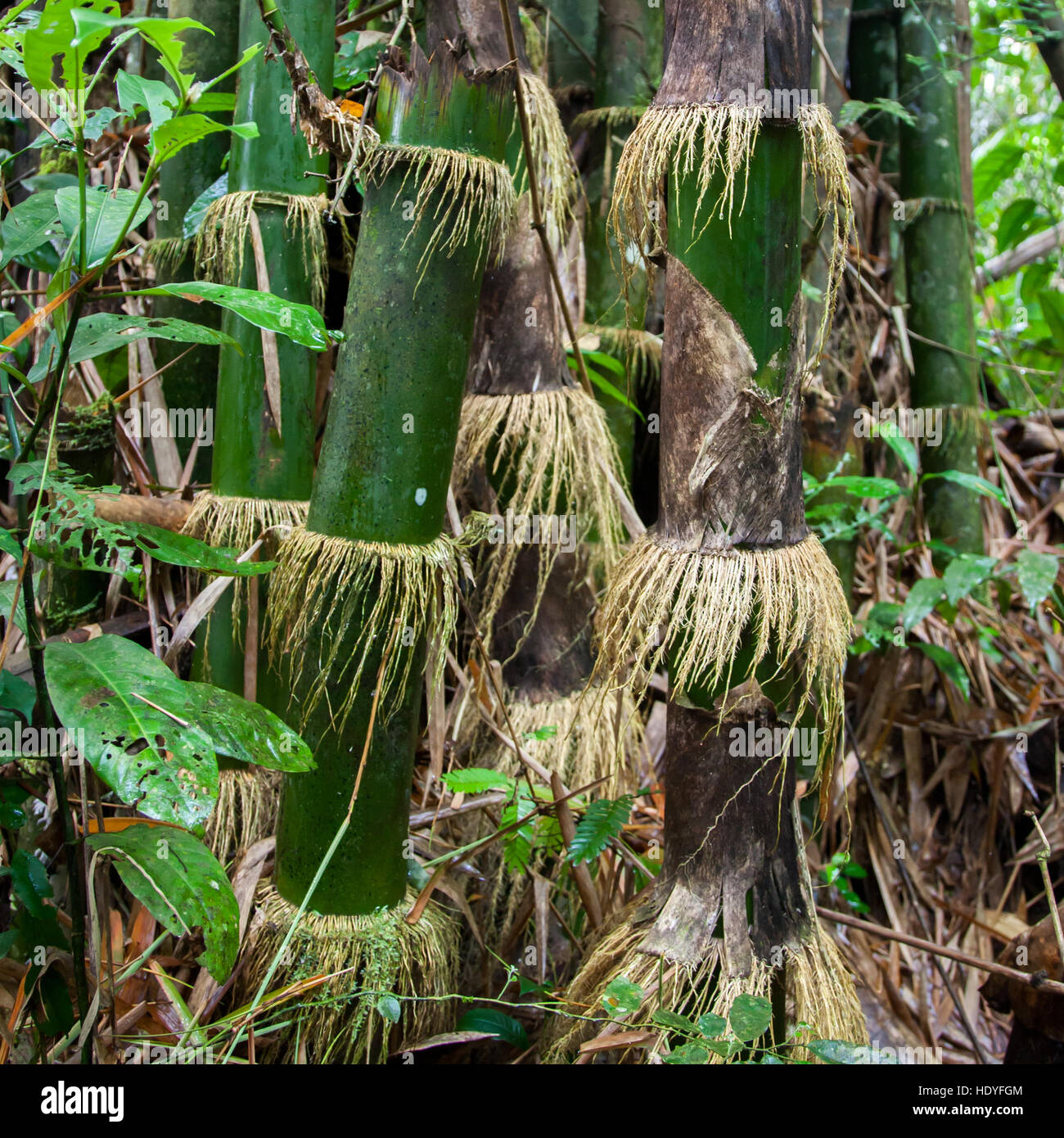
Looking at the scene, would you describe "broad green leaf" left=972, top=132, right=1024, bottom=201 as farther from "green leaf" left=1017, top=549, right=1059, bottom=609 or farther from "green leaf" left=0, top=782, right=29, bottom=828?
"green leaf" left=0, top=782, right=29, bottom=828

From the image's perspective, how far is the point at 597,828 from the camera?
140 centimetres

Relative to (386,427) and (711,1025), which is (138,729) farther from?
(711,1025)

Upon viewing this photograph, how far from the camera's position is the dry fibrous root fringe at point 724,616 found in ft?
3.76

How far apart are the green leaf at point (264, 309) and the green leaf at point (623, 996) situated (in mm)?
792

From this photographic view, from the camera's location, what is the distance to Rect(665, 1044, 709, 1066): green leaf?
1.08 metres

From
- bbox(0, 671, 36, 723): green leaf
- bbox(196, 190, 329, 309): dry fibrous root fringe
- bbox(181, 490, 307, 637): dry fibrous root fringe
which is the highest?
bbox(196, 190, 329, 309): dry fibrous root fringe

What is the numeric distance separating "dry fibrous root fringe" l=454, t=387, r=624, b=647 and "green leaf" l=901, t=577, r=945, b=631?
815 mm

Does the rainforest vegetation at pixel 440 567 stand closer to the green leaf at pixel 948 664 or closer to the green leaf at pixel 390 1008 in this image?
the green leaf at pixel 390 1008

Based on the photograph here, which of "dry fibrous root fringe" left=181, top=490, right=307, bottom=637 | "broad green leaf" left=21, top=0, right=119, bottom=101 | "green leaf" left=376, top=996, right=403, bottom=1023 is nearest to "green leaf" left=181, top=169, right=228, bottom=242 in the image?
"dry fibrous root fringe" left=181, top=490, right=307, bottom=637

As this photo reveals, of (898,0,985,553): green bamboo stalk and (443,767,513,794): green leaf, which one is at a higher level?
(898,0,985,553): green bamboo stalk
